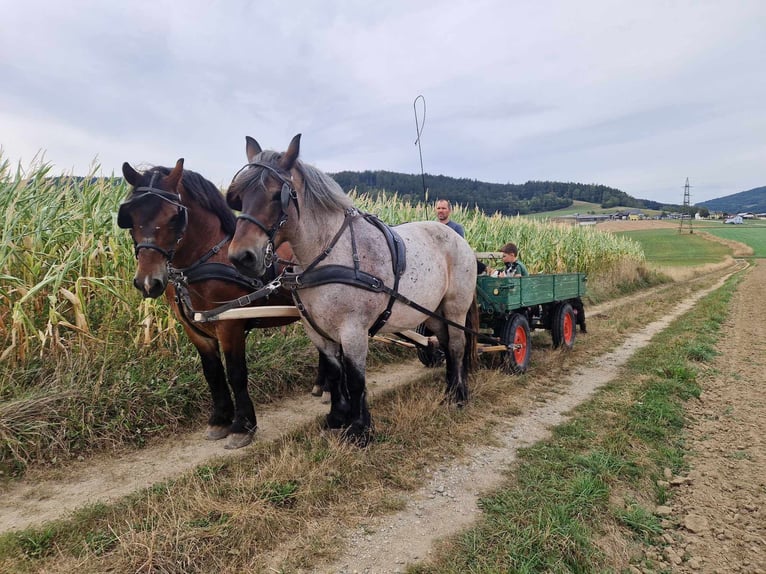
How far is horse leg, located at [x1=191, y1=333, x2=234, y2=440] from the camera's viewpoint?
3582 millimetres

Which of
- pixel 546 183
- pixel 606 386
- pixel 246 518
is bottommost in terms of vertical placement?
pixel 606 386

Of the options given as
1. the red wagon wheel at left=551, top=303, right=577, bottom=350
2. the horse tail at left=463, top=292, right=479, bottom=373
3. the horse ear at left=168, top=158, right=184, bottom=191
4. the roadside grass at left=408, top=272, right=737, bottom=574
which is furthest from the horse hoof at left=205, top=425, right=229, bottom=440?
the red wagon wheel at left=551, top=303, right=577, bottom=350

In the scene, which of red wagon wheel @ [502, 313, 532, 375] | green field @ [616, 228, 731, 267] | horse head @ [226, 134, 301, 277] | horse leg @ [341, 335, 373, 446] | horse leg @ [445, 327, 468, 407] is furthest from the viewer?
green field @ [616, 228, 731, 267]

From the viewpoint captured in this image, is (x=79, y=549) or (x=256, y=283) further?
(x=256, y=283)

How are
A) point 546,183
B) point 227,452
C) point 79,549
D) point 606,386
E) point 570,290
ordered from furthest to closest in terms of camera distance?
point 546,183 < point 570,290 < point 606,386 < point 227,452 < point 79,549

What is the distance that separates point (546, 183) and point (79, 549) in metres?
64.1

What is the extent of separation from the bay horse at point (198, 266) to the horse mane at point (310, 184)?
63cm

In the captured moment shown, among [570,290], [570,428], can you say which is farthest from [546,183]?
[570,428]

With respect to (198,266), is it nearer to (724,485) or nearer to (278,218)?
(278,218)

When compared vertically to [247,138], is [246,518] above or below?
below

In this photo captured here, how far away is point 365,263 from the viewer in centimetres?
317

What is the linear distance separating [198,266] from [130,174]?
2.49ft

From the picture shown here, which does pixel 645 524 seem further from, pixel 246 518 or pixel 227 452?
pixel 227 452

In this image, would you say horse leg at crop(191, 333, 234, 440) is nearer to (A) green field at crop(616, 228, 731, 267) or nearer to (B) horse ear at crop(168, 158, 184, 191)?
(B) horse ear at crop(168, 158, 184, 191)
